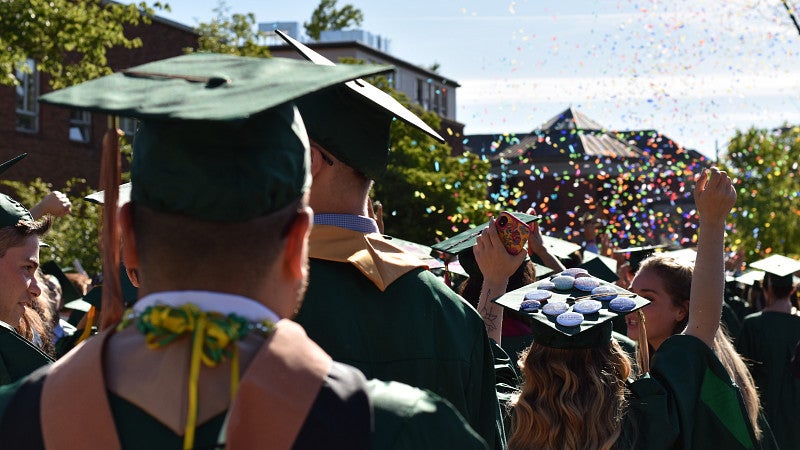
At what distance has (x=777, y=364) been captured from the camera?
8438 mm

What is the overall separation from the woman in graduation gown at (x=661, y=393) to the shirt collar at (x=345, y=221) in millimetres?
1175

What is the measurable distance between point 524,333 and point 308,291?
316cm

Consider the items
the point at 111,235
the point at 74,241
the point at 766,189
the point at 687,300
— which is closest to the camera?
the point at 111,235

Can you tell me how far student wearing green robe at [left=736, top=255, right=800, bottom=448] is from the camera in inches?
330

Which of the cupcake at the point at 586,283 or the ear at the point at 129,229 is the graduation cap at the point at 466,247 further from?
the ear at the point at 129,229

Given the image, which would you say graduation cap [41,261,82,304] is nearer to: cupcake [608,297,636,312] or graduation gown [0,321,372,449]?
cupcake [608,297,636,312]

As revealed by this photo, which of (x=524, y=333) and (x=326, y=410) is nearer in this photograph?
(x=326, y=410)

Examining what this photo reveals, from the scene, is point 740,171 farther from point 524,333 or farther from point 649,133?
point 524,333

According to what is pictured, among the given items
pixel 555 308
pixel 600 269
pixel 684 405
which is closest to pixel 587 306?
pixel 555 308

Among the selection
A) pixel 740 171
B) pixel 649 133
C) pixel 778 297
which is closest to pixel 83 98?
pixel 778 297

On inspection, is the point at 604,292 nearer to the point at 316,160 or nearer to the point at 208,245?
the point at 316,160

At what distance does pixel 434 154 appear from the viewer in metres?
30.8

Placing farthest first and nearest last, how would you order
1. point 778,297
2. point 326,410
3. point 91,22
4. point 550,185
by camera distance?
point 550,185 → point 91,22 → point 778,297 → point 326,410

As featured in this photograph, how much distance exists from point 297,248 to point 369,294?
942 mm
